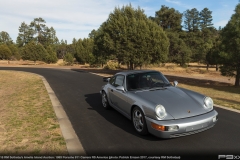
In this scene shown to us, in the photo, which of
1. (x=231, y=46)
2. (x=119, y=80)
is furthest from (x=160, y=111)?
(x=231, y=46)

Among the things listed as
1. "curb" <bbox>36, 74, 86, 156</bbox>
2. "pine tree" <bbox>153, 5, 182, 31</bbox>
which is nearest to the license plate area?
"curb" <bbox>36, 74, 86, 156</bbox>

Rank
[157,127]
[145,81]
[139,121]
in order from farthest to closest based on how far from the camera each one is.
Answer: [145,81] → [139,121] → [157,127]

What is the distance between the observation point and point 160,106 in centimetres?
382

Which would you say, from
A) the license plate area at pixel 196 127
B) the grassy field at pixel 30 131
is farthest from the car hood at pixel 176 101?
the grassy field at pixel 30 131

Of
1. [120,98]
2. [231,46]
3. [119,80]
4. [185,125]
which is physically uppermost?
[231,46]

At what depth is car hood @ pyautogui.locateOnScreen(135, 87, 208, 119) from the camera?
12.5ft

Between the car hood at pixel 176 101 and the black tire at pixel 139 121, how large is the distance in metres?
0.34

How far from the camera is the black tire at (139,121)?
411 centimetres

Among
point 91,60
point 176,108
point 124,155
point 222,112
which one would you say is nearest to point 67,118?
point 124,155

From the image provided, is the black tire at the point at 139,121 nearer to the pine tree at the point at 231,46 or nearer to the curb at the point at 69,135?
the curb at the point at 69,135

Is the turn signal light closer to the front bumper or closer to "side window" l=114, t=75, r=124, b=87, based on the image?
the front bumper

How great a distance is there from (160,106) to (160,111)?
105 millimetres

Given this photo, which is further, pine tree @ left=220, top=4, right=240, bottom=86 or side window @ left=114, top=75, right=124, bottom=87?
pine tree @ left=220, top=4, right=240, bottom=86

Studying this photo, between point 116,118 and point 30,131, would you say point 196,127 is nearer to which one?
point 116,118
